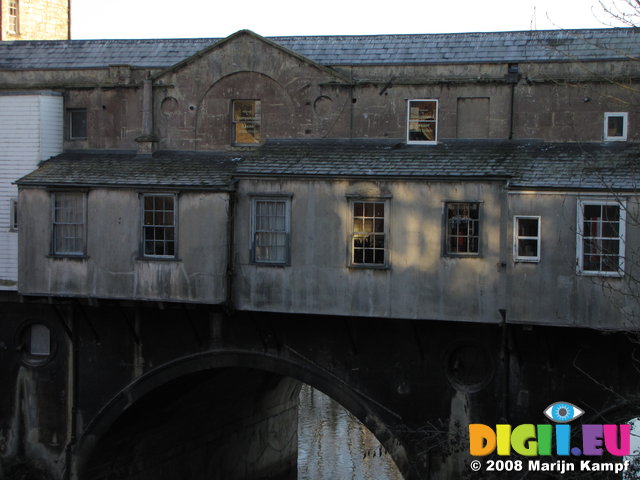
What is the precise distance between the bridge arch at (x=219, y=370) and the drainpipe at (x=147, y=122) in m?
5.27

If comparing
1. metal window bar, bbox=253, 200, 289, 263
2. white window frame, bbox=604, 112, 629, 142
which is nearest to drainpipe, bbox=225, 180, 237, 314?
metal window bar, bbox=253, 200, 289, 263

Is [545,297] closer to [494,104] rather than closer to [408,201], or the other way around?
[408,201]

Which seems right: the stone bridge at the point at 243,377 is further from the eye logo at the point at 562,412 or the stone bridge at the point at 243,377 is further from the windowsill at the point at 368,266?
the windowsill at the point at 368,266

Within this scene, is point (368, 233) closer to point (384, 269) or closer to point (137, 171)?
point (384, 269)

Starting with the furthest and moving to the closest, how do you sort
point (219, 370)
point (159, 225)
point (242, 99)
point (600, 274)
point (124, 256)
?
point (219, 370), point (242, 99), point (124, 256), point (159, 225), point (600, 274)

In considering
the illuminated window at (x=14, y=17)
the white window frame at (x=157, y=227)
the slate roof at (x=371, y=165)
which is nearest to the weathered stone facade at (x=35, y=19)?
the illuminated window at (x=14, y=17)

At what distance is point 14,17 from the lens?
133 feet

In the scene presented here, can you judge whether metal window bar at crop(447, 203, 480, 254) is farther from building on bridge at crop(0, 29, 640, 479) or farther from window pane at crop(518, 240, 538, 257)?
window pane at crop(518, 240, 538, 257)

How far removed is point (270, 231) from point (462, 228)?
14.0ft

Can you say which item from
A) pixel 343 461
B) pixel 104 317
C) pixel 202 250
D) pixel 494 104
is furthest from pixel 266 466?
pixel 494 104

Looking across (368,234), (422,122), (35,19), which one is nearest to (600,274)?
(368,234)

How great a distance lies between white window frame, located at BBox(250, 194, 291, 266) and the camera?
79.5 ft

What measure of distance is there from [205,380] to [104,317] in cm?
360

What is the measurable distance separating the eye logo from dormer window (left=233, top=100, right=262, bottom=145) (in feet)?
30.9
